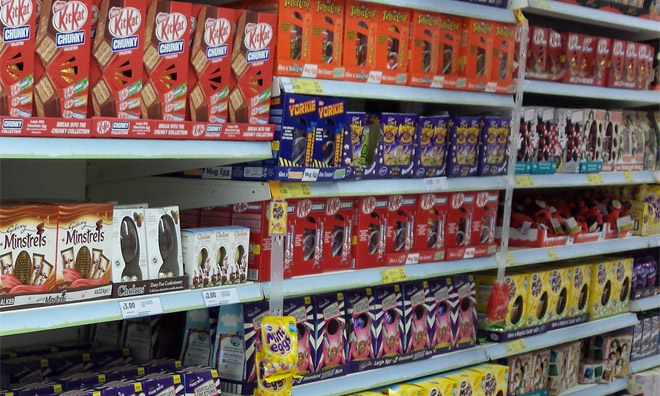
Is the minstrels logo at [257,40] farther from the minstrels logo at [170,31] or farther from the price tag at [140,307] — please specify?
the price tag at [140,307]

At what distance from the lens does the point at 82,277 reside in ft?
6.97

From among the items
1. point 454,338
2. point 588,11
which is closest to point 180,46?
point 454,338

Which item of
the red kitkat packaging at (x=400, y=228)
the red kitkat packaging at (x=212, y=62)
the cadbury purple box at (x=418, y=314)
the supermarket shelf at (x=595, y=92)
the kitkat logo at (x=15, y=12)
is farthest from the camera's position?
the supermarket shelf at (x=595, y=92)

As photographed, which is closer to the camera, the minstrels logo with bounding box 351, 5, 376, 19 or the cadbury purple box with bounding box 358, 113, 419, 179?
the minstrels logo with bounding box 351, 5, 376, 19

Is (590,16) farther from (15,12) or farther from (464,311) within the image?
(15,12)

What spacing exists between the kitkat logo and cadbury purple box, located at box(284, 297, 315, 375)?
1194 mm

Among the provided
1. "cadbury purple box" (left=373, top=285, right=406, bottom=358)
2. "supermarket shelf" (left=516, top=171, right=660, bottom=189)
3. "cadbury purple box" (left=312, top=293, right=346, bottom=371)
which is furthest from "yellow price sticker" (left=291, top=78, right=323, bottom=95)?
"supermarket shelf" (left=516, top=171, right=660, bottom=189)

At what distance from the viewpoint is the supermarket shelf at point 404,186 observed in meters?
2.76

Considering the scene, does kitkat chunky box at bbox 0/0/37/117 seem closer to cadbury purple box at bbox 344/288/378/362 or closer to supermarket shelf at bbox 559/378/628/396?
cadbury purple box at bbox 344/288/378/362

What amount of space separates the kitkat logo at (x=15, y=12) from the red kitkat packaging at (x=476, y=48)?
1.80 meters

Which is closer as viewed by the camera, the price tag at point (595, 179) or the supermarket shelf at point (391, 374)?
the supermarket shelf at point (391, 374)

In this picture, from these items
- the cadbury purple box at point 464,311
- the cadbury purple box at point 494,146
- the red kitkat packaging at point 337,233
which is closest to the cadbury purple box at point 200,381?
the red kitkat packaging at point 337,233

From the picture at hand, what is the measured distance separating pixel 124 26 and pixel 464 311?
1.92 metres

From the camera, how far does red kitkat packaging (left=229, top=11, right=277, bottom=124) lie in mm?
2451
